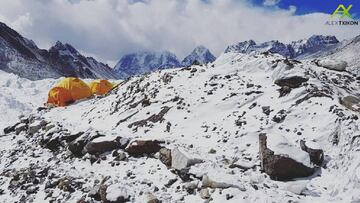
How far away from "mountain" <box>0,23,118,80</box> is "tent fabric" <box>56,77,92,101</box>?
49339 millimetres

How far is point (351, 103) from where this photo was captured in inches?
585

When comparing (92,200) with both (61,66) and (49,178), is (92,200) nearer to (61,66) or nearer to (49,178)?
(49,178)

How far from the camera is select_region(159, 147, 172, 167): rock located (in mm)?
13703

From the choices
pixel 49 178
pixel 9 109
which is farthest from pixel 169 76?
pixel 9 109

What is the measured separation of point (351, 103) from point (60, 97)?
25992 mm

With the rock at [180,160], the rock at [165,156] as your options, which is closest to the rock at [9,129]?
the rock at [165,156]

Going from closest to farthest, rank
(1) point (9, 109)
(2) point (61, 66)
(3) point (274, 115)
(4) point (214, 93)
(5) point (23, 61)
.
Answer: (3) point (274, 115) → (4) point (214, 93) → (1) point (9, 109) → (5) point (23, 61) → (2) point (61, 66)

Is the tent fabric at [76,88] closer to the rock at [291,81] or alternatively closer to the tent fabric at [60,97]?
the tent fabric at [60,97]

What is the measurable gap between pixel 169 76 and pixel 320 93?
35.1ft

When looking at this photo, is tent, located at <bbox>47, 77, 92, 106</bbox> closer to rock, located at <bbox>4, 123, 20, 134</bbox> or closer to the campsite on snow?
rock, located at <bbox>4, 123, 20, 134</bbox>

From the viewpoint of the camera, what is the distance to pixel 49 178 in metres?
14.7

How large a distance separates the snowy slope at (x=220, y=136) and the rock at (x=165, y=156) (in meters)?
0.20

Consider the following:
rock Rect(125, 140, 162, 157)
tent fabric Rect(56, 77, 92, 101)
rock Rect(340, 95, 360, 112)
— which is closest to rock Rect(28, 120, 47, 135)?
rock Rect(125, 140, 162, 157)

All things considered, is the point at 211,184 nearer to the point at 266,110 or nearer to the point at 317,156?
the point at 317,156
